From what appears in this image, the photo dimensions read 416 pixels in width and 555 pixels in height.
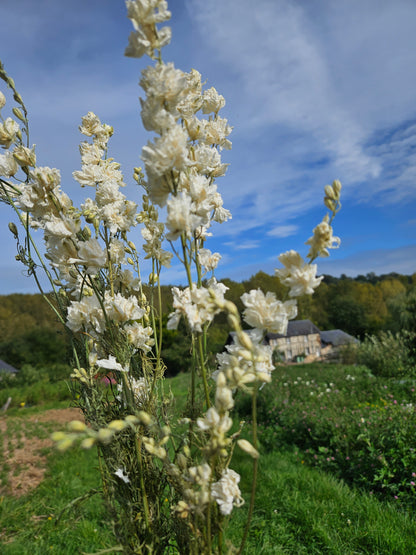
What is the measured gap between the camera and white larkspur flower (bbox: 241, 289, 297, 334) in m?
0.91

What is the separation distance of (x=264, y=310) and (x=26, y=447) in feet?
24.3

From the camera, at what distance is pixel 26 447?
6.61 m

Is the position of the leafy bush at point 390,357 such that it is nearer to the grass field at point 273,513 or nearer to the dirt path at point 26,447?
the grass field at point 273,513

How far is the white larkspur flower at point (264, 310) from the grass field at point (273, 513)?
160 centimetres

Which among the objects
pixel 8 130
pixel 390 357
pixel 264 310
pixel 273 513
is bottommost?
pixel 273 513

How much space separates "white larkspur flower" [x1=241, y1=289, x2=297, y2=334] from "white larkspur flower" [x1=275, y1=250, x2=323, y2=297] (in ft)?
0.15

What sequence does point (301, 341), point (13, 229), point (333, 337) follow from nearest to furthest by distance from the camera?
point (13, 229), point (301, 341), point (333, 337)

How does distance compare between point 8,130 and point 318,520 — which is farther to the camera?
point 318,520

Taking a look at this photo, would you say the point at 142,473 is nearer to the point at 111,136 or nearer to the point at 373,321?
the point at 111,136

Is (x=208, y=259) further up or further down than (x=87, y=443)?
further up

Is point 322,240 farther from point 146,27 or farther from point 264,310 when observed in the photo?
point 146,27

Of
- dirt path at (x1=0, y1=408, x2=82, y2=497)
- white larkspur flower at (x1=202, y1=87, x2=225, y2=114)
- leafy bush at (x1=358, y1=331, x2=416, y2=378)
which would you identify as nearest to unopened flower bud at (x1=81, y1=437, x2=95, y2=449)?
white larkspur flower at (x1=202, y1=87, x2=225, y2=114)

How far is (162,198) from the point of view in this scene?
3.05 ft

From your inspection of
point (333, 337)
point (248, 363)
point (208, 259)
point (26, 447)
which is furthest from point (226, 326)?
point (248, 363)
